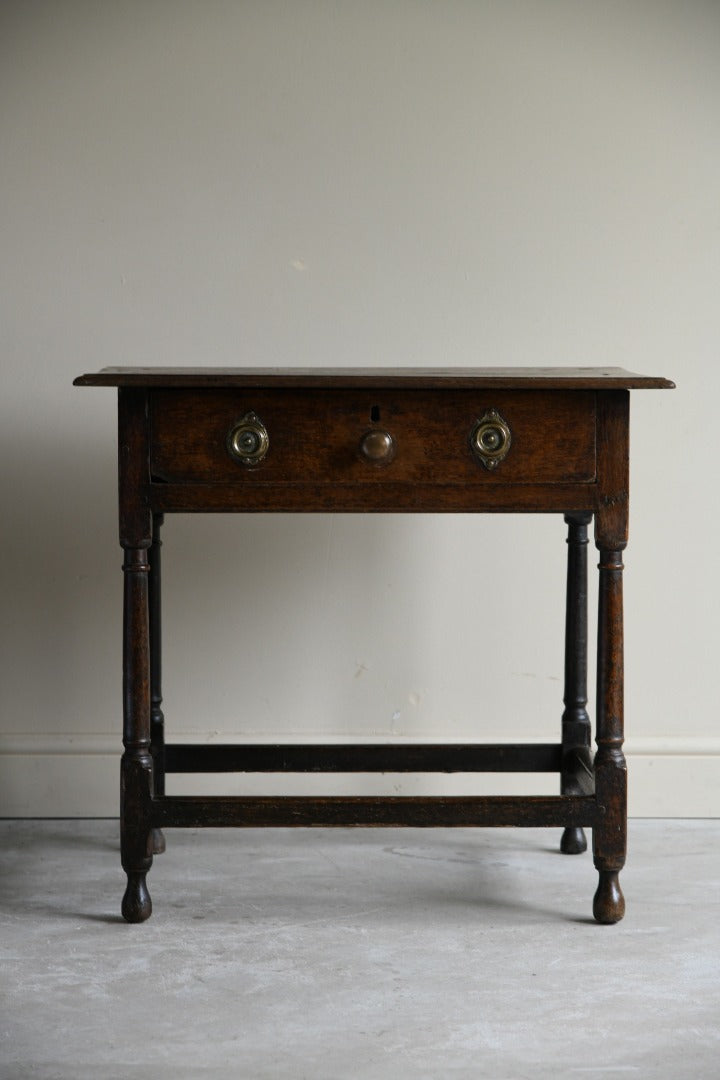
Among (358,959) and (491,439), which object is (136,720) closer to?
(358,959)

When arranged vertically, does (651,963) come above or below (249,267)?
below

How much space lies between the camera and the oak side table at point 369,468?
211 cm

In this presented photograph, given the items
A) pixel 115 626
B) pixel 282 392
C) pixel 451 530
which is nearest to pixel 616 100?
pixel 451 530

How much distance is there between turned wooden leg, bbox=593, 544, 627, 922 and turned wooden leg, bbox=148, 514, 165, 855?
Answer: 2.92 ft

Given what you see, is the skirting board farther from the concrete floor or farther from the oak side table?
the oak side table

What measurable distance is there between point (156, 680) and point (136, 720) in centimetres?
44

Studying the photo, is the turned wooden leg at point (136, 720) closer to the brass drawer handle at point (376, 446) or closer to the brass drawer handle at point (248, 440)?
the brass drawer handle at point (248, 440)

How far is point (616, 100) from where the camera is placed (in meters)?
2.79

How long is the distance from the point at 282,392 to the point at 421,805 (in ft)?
2.43

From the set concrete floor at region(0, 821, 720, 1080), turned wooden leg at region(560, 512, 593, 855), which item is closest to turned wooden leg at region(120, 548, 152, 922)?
concrete floor at region(0, 821, 720, 1080)

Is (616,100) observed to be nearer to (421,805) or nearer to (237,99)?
(237,99)

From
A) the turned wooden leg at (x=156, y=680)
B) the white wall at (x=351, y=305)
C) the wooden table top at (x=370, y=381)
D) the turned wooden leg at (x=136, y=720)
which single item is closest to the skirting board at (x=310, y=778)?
the white wall at (x=351, y=305)

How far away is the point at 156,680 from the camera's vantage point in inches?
103

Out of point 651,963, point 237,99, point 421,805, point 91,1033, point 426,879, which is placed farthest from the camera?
point 237,99
